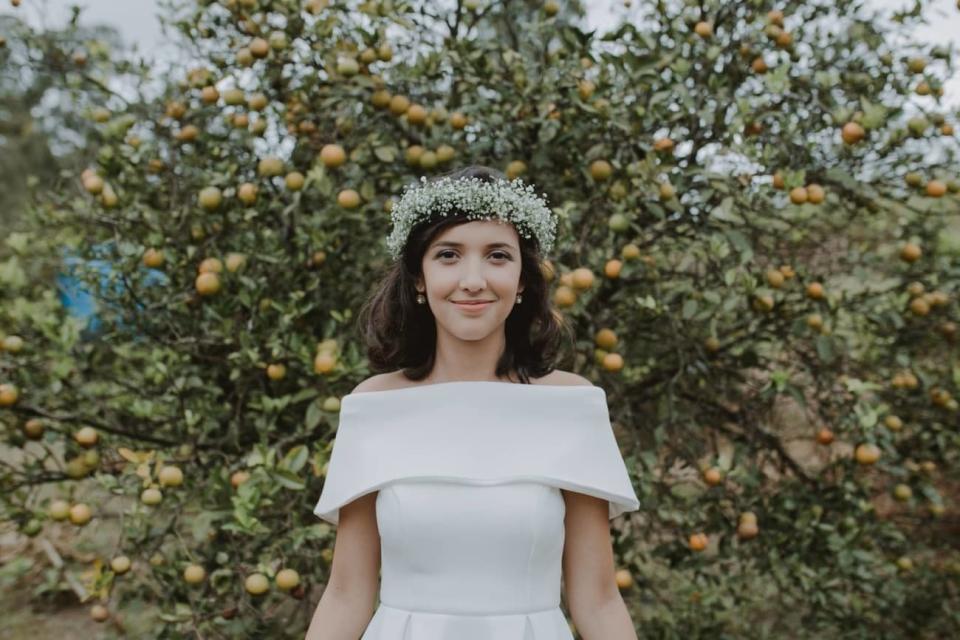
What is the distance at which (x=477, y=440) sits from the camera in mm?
1599

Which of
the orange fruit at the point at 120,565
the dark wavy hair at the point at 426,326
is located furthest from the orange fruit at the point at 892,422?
the orange fruit at the point at 120,565

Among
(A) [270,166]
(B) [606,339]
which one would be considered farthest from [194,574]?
(B) [606,339]

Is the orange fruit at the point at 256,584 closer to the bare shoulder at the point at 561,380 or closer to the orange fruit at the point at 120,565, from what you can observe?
the orange fruit at the point at 120,565

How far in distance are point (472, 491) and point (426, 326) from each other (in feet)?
1.22

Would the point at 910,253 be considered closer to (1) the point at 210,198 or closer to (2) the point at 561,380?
(2) the point at 561,380

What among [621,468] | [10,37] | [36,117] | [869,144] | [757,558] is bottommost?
[757,558]

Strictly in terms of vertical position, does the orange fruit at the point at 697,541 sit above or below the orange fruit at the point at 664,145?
below

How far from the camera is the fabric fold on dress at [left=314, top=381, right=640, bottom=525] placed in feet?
5.16

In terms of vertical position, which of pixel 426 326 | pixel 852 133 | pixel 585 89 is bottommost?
pixel 426 326

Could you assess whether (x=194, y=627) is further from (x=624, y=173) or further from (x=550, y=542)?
(x=624, y=173)

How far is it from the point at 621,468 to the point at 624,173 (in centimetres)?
125

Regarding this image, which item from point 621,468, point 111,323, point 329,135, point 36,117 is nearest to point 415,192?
point 621,468

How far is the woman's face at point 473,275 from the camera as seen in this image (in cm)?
156

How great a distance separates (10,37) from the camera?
319 cm
